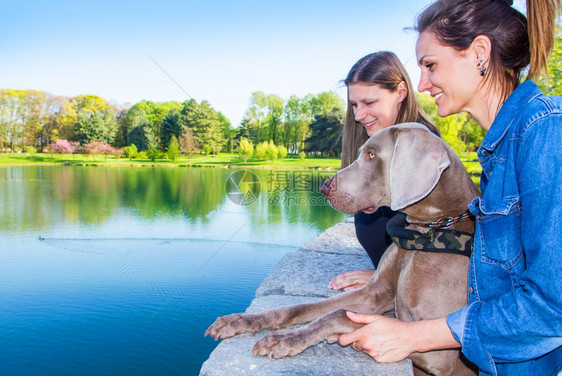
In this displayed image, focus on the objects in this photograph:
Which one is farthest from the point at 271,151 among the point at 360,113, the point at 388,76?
the point at 388,76

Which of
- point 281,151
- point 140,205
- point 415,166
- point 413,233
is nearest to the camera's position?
point 415,166

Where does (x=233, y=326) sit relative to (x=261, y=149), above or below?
below

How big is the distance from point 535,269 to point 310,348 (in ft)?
3.77

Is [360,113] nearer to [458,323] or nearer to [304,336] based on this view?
[304,336]

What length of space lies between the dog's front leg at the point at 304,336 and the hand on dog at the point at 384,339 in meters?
0.11

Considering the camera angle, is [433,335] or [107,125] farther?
[107,125]

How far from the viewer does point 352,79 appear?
3197 mm

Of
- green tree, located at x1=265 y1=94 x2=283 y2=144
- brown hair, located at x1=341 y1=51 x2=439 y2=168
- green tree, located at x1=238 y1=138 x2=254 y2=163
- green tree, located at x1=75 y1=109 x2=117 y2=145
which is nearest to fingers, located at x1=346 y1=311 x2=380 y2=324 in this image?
brown hair, located at x1=341 y1=51 x2=439 y2=168

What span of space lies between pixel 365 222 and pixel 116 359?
2711 millimetres

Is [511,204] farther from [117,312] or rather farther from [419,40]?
[117,312]

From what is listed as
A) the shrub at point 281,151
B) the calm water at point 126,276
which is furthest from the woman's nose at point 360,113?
the shrub at point 281,151

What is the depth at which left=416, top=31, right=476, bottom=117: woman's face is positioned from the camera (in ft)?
5.09

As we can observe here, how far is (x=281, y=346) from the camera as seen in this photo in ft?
5.86

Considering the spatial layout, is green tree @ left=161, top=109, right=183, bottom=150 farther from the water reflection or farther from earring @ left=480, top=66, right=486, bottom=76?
earring @ left=480, top=66, right=486, bottom=76
